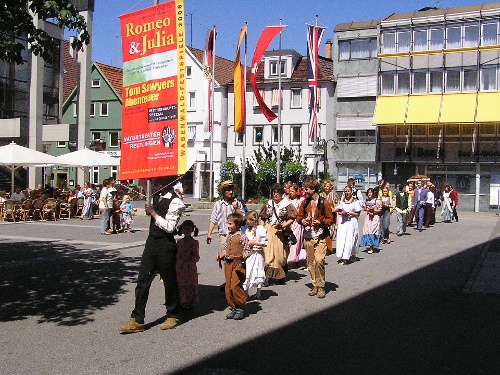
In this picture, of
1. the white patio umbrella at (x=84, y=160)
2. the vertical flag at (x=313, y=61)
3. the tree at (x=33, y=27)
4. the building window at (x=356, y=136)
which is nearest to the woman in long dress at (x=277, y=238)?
the tree at (x=33, y=27)

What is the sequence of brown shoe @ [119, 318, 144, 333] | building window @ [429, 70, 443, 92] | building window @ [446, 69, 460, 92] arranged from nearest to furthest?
brown shoe @ [119, 318, 144, 333] → building window @ [446, 69, 460, 92] → building window @ [429, 70, 443, 92]

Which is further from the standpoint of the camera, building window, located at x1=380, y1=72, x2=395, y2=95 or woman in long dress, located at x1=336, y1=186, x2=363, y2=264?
building window, located at x1=380, y1=72, x2=395, y2=95

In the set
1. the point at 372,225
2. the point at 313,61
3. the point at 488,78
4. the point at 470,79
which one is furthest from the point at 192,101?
the point at 372,225

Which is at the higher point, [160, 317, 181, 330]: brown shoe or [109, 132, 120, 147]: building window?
[109, 132, 120, 147]: building window

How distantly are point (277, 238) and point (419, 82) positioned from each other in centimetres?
3632

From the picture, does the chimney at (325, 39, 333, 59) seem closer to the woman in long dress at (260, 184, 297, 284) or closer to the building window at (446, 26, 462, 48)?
the building window at (446, 26, 462, 48)

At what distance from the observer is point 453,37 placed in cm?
4322

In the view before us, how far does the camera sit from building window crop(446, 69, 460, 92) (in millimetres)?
43281

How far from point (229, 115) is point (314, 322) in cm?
4692

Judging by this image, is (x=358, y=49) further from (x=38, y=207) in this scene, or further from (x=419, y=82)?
(x=38, y=207)

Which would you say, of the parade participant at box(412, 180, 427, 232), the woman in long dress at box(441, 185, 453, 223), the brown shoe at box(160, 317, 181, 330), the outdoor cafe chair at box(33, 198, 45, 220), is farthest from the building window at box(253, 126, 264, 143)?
the brown shoe at box(160, 317, 181, 330)

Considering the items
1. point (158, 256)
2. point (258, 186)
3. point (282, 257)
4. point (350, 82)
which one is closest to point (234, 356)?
point (158, 256)

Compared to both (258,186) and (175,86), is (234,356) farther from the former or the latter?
(258,186)

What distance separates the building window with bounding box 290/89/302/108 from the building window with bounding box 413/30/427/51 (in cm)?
987
